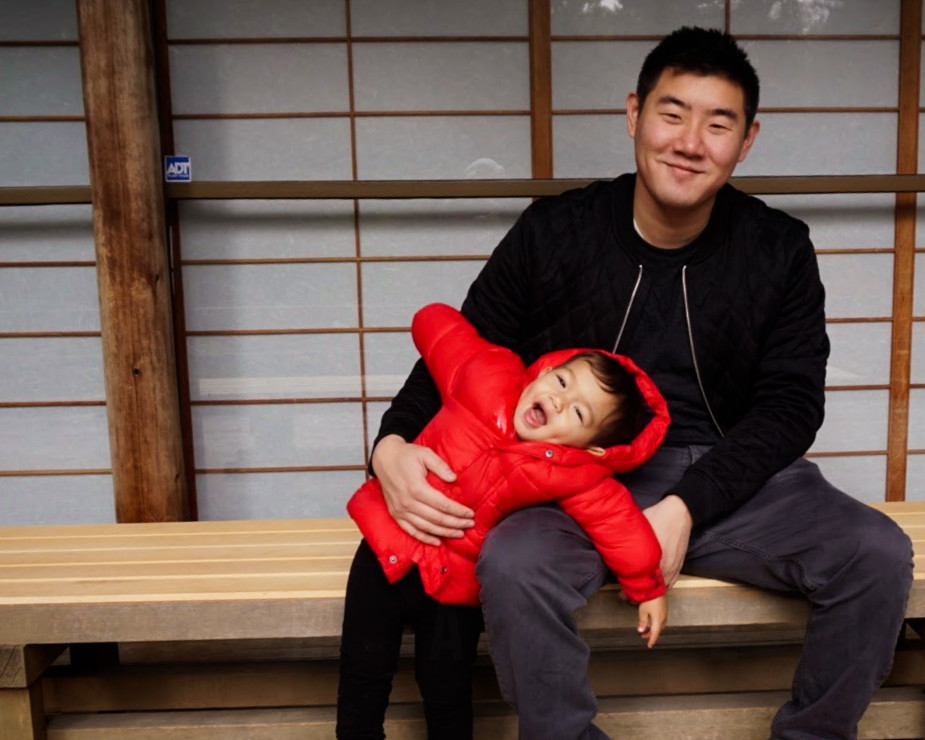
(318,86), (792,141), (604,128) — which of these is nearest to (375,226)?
(318,86)

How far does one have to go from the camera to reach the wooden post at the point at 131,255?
8.27 ft

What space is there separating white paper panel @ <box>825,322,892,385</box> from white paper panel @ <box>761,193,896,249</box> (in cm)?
33

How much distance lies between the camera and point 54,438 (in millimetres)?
3172

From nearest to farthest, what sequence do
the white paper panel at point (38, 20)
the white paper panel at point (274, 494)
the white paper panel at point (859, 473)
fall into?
the white paper panel at point (38, 20)
the white paper panel at point (274, 494)
the white paper panel at point (859, 473)

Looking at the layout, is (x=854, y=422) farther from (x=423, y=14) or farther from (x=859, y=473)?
(x=423, y=14)

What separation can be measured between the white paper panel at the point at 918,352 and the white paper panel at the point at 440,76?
180 centimetres

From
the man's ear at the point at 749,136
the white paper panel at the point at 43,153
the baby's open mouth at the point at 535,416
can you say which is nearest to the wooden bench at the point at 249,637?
the baby's open mouth at the point at 535,416

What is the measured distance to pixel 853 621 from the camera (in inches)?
65.0

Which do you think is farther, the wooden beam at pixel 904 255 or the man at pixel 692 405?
the wooden beam at pixel 904 255

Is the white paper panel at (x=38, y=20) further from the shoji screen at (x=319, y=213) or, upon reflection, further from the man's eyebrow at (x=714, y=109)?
the man's eyebrow at (x=714, y=109)

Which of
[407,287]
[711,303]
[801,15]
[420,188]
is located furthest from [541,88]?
[711,303]

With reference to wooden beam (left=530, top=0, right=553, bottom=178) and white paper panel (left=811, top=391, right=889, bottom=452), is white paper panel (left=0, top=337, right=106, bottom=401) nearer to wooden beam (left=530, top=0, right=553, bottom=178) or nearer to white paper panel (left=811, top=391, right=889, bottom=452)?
wooden beam (left=530, top=0, right=553, bottom=178)

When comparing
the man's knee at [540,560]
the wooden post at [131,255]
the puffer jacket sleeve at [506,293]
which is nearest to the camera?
the man's knee at [540,560]

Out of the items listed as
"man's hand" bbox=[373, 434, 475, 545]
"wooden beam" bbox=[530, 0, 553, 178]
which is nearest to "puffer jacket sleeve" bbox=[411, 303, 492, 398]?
"man's hand" bbox=[373, 434, 475, 545]
